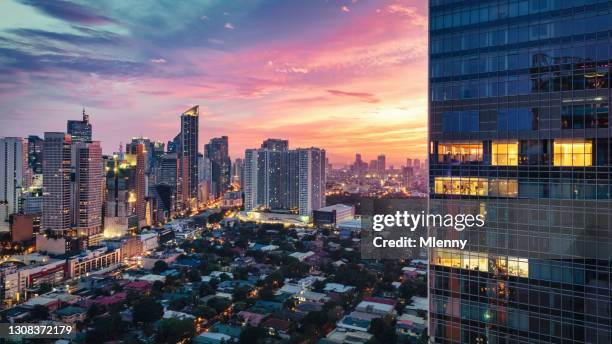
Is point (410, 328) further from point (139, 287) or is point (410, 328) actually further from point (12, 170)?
point (12, 170)

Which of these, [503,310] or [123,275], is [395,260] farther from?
[503,310]

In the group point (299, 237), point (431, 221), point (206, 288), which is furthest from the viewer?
point (299, 237)

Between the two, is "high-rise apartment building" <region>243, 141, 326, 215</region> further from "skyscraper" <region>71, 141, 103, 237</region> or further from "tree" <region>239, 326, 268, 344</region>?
"tree" <region>239, 326, 268, 344</region>

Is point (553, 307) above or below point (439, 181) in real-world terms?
below

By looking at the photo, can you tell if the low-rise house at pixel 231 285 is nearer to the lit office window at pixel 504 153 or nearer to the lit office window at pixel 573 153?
the lit office window at pixel 504 153

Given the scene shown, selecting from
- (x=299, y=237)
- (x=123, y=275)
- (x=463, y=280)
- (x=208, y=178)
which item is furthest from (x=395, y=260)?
(x=208, y=178)

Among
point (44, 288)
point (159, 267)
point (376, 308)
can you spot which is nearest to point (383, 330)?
point (376, 308)

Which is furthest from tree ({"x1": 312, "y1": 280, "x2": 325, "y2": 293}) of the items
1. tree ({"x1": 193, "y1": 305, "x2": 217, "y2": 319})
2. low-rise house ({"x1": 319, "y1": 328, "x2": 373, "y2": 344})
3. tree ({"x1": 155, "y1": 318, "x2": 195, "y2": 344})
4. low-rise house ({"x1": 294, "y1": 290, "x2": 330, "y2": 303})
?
tree ({"x1": 155, "y1": 318, "x2": 195, "y2": 344})
